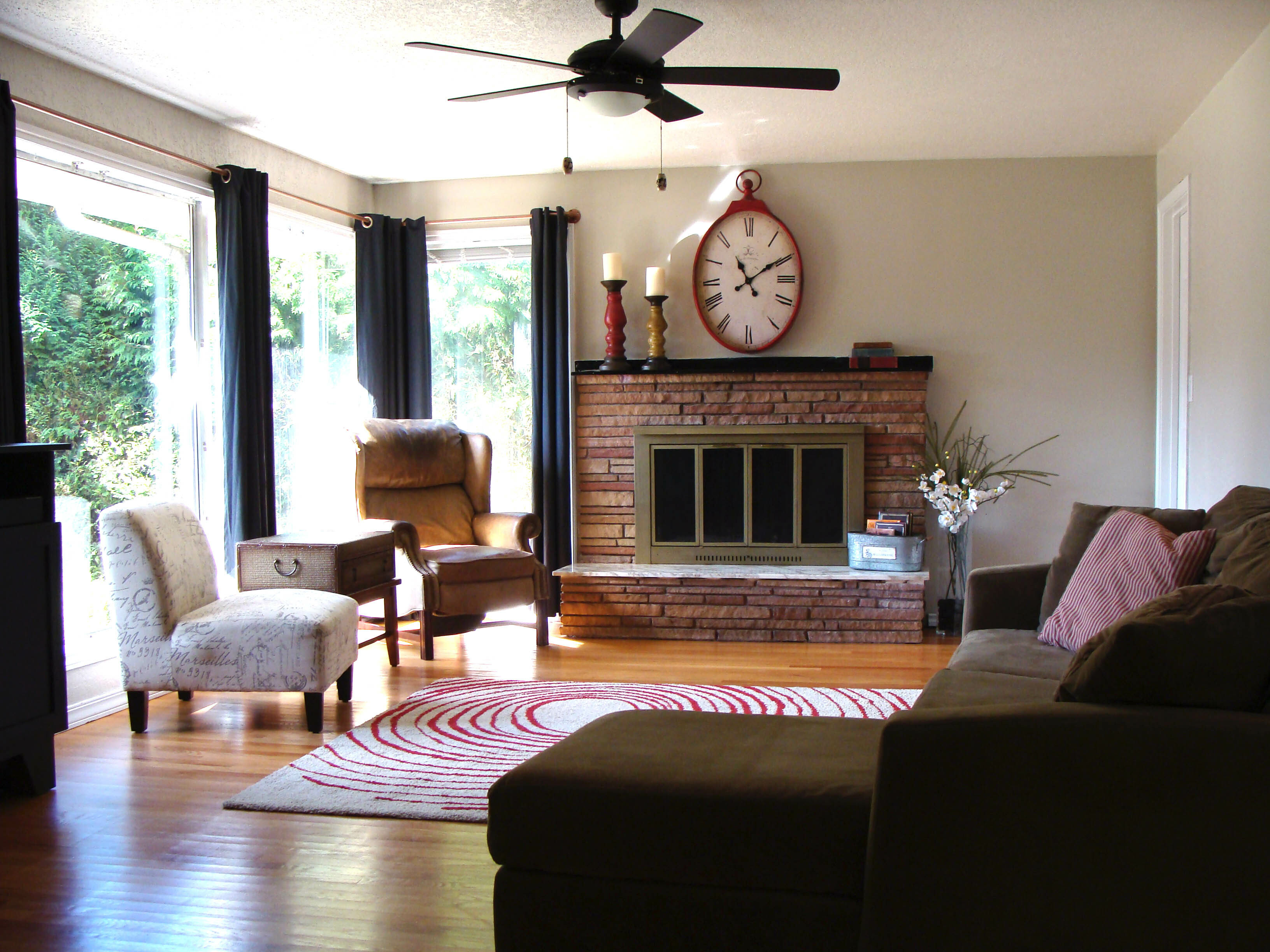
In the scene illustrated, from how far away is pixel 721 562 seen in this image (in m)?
5.35

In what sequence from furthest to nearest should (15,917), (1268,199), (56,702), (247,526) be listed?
(247,526)
(1268,199)
(56,702)
(15,917)

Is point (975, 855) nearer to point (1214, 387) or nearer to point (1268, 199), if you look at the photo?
point (1268, 199)

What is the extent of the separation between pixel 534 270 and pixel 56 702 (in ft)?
10.8

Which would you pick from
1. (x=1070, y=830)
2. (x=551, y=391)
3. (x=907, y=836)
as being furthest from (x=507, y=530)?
(x=1070, y=830)

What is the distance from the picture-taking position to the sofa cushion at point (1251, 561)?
1.97 metres

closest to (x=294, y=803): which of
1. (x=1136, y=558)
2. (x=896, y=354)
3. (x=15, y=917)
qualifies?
(x=15, y=917)

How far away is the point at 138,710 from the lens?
351 centimetres

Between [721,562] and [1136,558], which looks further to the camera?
[721,562]

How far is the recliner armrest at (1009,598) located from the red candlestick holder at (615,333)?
8.72 ft

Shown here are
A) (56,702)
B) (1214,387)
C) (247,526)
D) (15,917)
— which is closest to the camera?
(15,917)

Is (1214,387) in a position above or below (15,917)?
above

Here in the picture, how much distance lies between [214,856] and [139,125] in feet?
9.91

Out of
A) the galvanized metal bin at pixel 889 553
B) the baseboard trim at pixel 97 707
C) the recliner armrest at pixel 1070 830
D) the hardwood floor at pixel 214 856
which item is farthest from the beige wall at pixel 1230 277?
the baseboard trim at pixel 97 707

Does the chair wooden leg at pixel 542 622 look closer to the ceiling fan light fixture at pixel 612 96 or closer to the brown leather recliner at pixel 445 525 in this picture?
the brown leather recliner at pixel 445 525
